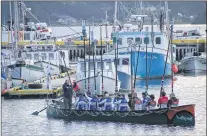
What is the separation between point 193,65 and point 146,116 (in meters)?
42.9

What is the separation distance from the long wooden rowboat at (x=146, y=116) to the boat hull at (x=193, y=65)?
4145cm

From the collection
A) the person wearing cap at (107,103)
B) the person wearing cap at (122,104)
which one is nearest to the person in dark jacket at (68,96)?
the person wearing cap at (107,103)

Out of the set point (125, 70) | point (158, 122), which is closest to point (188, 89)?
point (125, 70)

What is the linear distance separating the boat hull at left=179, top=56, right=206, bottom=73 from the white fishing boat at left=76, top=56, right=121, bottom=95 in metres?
29.1

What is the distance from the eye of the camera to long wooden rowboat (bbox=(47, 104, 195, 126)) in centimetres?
4450

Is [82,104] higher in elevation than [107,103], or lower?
lower

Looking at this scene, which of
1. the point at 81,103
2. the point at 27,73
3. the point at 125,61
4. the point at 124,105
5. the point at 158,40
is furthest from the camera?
the point at 158,40

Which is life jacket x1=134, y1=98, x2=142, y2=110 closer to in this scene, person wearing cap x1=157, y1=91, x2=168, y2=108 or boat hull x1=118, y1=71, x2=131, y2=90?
person wearing cap x1=157, y1=91, x2=168, y2=108

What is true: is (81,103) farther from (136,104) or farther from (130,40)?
(130,40)

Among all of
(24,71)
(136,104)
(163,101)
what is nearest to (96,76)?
(136,104)

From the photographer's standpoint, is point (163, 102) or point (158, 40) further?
point (158, 40)

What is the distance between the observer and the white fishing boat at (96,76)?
55969 millimetres

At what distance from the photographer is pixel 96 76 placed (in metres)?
56.1

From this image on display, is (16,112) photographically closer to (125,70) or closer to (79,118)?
(79,118)
